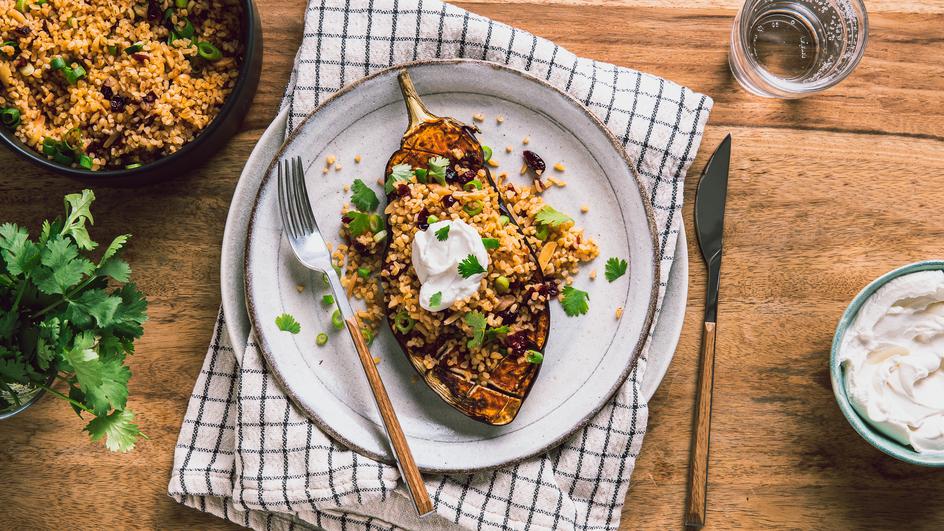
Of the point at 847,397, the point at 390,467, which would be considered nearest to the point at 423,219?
the point at 390,467

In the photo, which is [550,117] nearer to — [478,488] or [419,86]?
[419,86]

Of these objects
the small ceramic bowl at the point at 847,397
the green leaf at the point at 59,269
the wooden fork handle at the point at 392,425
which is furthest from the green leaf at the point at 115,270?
the small ceramic bowl at the point at 847,397

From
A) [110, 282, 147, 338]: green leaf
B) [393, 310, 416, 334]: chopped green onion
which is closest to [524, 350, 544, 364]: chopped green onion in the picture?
[393, 310, 416, 334]: chopped green onion

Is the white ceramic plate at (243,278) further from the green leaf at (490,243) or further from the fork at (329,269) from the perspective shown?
the green leaf at (490,243)

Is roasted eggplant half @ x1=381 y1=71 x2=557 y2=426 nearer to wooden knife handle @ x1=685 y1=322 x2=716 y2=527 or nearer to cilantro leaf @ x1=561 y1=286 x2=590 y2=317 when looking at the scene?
cilantro leaf @ x1=561 y1=286 x2=590 y2=317

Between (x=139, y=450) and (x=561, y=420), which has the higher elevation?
(x=561, y=420)

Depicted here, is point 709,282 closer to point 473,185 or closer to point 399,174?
point 473,185

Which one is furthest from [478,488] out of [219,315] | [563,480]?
[219,315]
